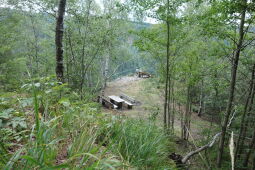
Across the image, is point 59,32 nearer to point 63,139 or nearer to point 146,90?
point 63,139

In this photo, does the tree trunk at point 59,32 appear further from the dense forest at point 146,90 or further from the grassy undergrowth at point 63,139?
the grassy undergrowth at point 63,139

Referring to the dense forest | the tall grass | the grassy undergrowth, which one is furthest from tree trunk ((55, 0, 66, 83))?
the tall grass

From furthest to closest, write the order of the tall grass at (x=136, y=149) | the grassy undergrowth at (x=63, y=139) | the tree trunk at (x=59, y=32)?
the tree trunk at (x=59, y=32), the tall grass at (x=136, y=149), the grassy undergrowth at (x=63, y=139)

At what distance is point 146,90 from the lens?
334 inches

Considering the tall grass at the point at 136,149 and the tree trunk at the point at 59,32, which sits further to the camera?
the tree trunk at the point at 59,32

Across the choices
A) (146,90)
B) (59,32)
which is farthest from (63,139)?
(146,90)

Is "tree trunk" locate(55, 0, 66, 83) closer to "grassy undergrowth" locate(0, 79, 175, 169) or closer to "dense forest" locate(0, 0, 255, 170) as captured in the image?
"dense forest" locate(0, 0, 255, 170)

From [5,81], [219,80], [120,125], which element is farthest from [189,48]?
[5,81]

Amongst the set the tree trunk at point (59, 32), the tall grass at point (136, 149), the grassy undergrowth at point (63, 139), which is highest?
the tree trunk at point (59, 32)

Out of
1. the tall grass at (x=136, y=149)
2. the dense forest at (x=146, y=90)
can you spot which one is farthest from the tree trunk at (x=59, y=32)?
the tall grass at (x=136, y=149)

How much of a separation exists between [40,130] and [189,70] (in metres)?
5.65

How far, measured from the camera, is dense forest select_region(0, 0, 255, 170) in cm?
116

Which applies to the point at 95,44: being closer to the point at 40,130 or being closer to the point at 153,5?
the point at 153,5

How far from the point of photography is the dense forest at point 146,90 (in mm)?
1158
